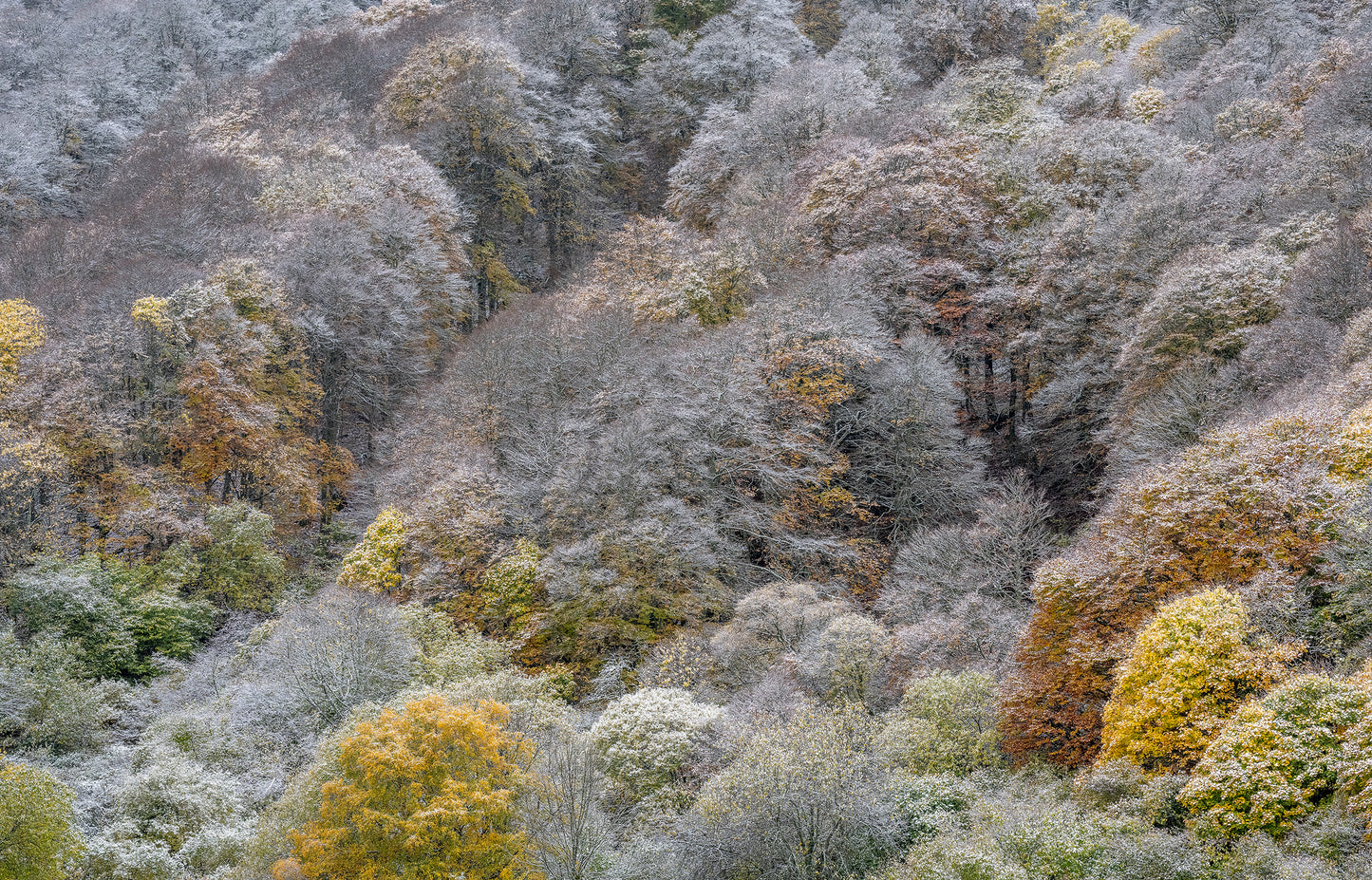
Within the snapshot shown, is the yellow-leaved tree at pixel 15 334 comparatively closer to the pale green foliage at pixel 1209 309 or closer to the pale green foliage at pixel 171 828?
the pale green foliage at pixel 171 828

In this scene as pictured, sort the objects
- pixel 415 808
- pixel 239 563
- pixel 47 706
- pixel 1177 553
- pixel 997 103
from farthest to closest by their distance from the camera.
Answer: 1. pixel 997 103
2. pixel 239 563
3. pixel 47 706
4. pixel 1177 553
5. pixel 415 808

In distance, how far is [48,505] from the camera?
30.0 metres

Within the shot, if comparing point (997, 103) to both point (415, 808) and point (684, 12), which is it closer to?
point (684, 12)

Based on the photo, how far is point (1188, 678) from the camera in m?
13.7

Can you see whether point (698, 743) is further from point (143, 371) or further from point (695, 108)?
point (695, 108)

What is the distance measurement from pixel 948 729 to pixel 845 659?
2650mm

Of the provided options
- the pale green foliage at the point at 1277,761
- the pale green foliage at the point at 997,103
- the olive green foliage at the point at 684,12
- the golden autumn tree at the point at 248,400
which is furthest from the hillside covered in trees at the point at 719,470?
the olive green foliage at the point at 684,12

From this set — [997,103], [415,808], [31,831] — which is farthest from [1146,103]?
[31,831]

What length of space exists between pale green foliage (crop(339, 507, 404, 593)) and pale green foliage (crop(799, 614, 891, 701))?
13.8m

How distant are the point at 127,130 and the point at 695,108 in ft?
116

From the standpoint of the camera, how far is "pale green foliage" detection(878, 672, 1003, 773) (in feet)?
55.3

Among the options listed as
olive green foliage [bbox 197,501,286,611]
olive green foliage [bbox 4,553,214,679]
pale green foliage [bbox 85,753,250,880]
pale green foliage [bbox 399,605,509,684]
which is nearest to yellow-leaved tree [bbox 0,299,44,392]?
olive green foliage [bbox 4,553,214,679]

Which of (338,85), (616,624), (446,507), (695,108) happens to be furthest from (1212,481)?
(338,85)

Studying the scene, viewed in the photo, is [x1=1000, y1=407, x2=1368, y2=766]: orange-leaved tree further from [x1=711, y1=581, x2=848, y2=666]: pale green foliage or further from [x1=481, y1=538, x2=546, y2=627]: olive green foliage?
[x1=481, y1=538, x2=546, y2=627]: olive green foliage
